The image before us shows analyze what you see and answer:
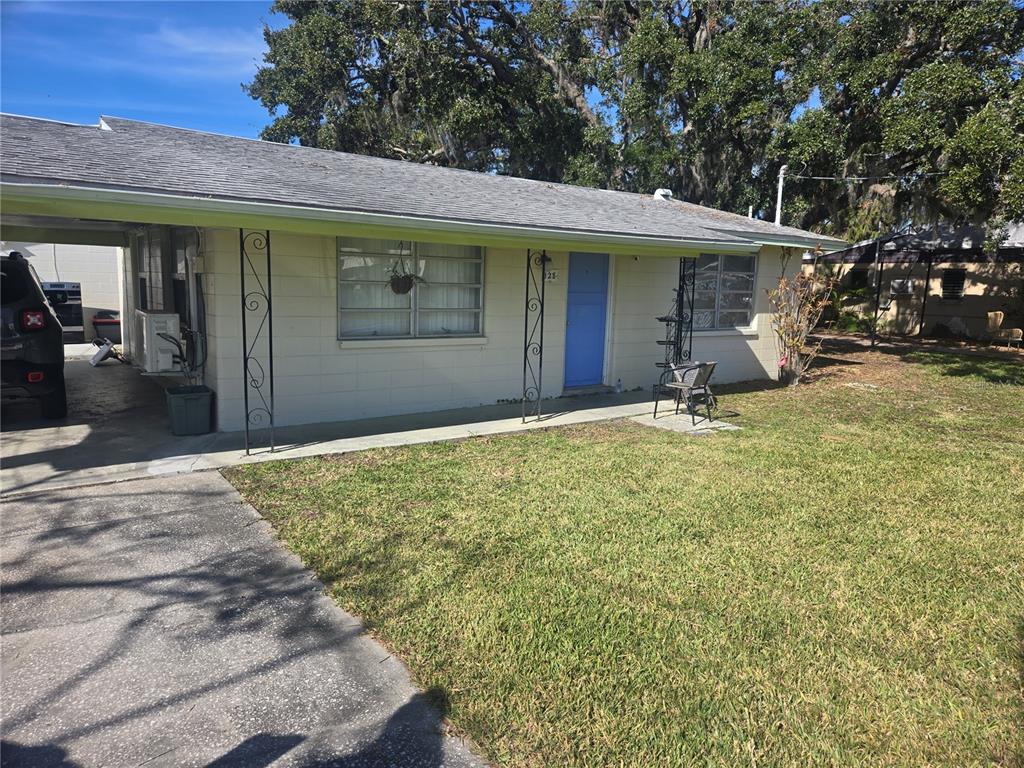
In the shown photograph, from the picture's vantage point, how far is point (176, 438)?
6961mm

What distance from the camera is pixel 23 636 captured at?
3.27 m

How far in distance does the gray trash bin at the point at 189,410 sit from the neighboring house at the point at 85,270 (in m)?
11.0

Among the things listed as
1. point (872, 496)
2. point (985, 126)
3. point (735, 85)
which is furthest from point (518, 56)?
point (872, 496)

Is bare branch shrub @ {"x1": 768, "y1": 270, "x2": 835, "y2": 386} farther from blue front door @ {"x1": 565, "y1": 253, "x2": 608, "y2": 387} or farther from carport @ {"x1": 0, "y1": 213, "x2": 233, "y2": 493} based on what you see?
carport @ {"x1": 0, "y1": 213, "x2": 233, "y2": 493}

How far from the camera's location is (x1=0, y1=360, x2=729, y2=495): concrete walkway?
231 inches

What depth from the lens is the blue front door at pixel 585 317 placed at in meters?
9.91

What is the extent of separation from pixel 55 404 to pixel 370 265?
4.04m

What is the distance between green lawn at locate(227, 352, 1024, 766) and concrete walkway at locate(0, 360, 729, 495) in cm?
63

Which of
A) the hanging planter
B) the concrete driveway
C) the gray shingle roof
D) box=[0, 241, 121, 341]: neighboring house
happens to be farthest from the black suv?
box=[0, 241, 121, 341]: neighboring house

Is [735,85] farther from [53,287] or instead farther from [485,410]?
[53,287]

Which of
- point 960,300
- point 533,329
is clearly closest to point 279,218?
point 533,329

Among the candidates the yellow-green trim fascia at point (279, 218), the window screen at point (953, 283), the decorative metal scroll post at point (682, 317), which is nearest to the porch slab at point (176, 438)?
the decorative metal scroll post at point (682, 317)

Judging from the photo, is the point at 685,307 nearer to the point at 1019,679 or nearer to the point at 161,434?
the point at 161,434

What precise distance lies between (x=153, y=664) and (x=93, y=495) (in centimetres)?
281
